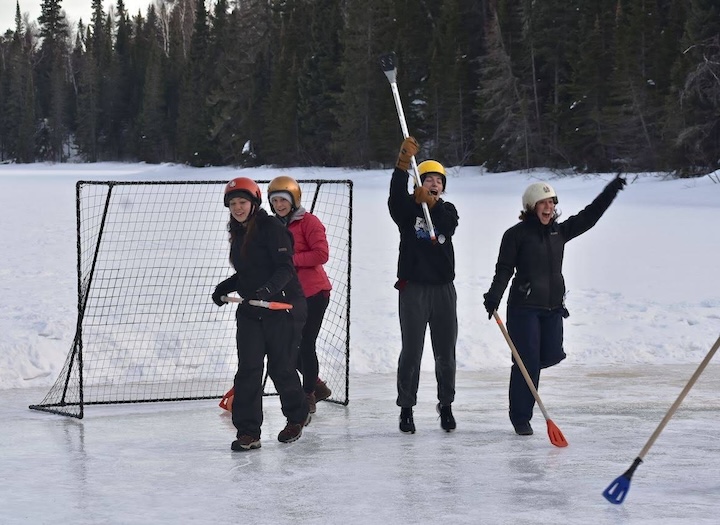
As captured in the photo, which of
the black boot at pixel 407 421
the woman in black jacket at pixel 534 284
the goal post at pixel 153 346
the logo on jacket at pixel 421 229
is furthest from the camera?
the goal post at pixel 153 346

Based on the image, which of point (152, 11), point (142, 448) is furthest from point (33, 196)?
point (152, 11)

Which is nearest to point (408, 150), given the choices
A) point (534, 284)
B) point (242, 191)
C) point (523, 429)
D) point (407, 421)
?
point (242, 191)

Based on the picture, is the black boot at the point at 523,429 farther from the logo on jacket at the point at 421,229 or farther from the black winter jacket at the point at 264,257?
the black winter jacket at the point at 264,257

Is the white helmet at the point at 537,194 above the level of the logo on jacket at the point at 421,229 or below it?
above

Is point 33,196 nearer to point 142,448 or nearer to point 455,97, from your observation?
point 455,97

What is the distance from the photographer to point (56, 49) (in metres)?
116

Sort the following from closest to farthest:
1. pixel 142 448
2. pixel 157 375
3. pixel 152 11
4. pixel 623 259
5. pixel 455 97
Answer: pixel 142 448, pixel 157 375, pixel 623 259, pixel 455 97, pixel 152 11

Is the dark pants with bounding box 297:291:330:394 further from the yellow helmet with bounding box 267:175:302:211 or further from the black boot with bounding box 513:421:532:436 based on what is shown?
the black boot with bounding box 513:421:532:436

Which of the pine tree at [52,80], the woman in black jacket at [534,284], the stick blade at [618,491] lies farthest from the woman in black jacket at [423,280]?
the pine tree at [52,80]

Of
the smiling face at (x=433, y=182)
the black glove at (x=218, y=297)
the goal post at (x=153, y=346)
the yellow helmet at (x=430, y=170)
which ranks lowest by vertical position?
the goal post at (x=153, y=346)

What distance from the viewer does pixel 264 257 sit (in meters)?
5.90

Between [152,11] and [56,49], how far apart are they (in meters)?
11.2

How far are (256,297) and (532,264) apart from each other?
161 cm

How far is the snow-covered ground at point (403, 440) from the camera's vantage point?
4.84 meters
